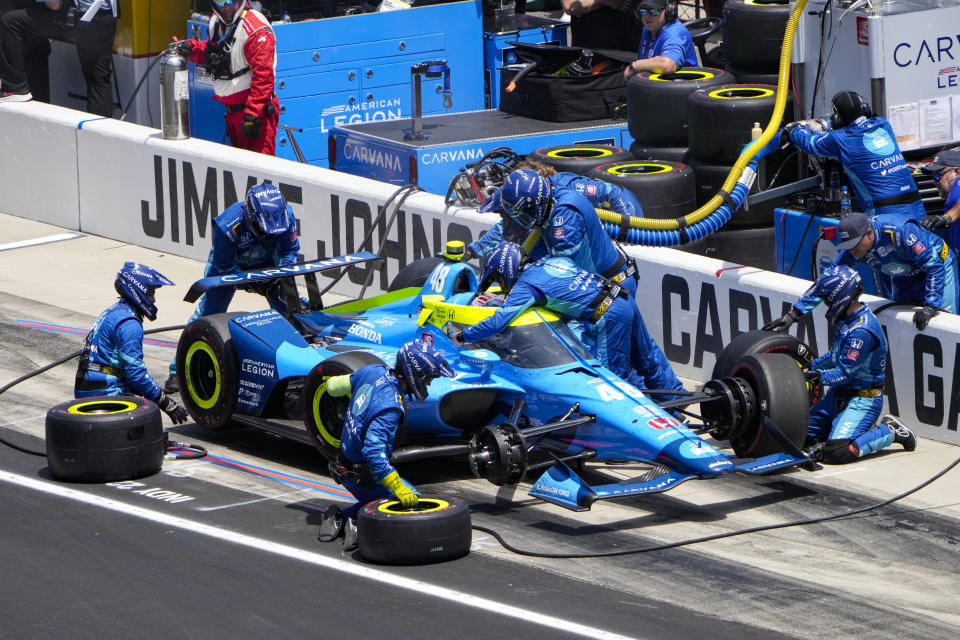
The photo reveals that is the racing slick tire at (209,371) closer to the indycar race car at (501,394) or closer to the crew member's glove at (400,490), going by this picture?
the indycar race car at (501,394)

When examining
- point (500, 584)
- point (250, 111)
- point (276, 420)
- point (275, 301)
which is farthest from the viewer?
point (250, 111)

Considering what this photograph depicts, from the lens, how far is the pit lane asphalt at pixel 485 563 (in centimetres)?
806

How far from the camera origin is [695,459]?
9516mm

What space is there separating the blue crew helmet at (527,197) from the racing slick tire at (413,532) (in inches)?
110

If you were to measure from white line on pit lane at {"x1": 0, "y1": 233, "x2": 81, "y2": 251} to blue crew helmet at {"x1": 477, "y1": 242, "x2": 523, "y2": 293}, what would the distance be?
7311 millimetres

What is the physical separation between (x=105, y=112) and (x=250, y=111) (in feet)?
10.7

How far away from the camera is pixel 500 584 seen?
859cm

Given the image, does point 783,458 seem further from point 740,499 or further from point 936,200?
point 936,200

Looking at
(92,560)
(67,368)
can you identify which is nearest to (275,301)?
(67,368)

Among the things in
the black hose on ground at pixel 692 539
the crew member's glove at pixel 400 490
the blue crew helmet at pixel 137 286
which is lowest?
the black hose on ground at pixel 692 539

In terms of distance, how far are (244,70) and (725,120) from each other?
541 cm

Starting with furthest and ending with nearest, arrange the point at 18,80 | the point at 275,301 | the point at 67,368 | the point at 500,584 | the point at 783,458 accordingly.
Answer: the point at 18,80 < the point at 67,368 < the point at 275,301 < the point at 783,458 < the point at 500,584

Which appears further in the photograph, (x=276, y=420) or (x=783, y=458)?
(x=276, y=420)

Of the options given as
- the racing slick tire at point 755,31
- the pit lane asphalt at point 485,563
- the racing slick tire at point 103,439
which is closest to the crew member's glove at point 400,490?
the pit lane asphalt at point 485,563
